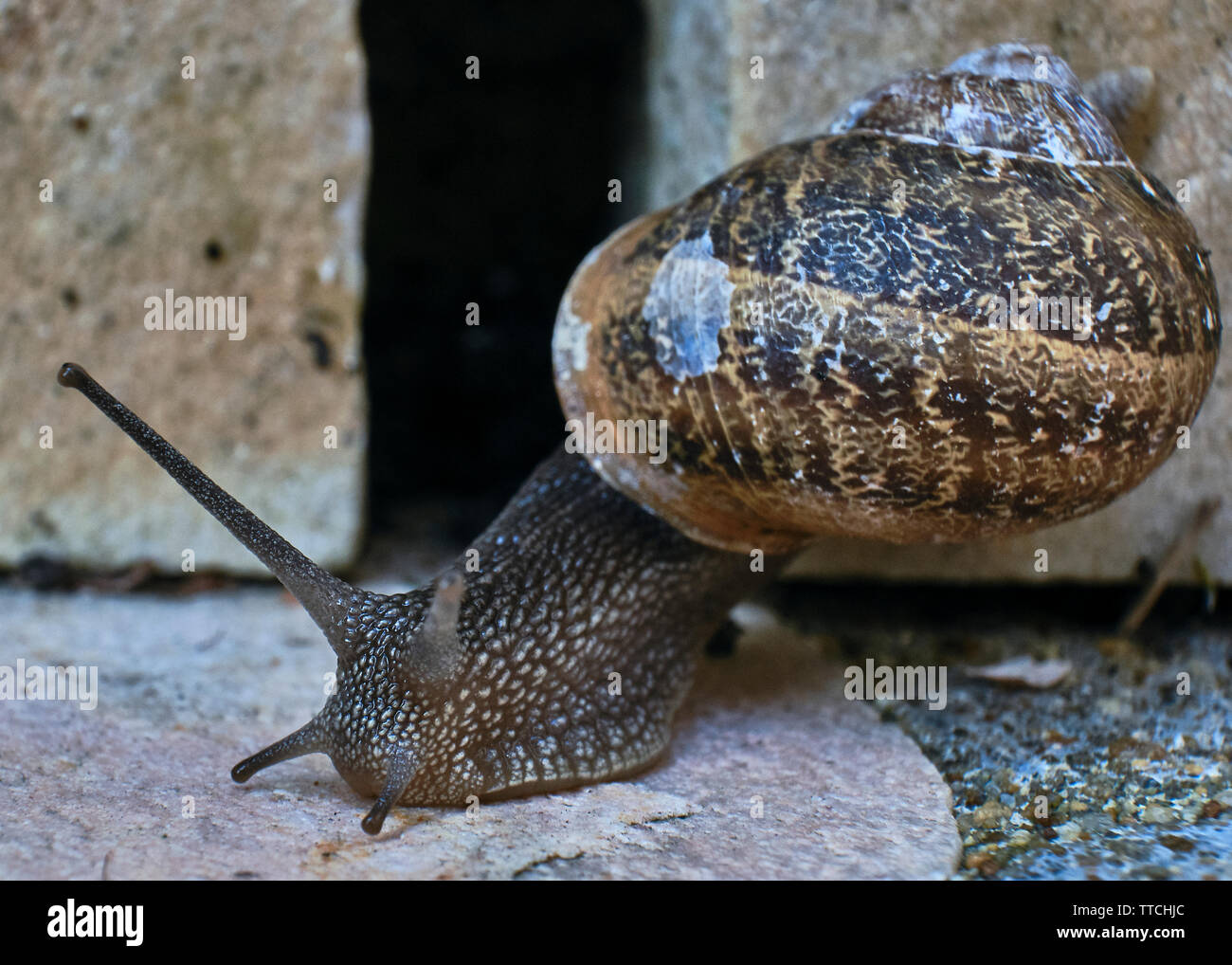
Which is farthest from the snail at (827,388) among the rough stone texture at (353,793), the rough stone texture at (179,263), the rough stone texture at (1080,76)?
the rough stone texture at (179,263)

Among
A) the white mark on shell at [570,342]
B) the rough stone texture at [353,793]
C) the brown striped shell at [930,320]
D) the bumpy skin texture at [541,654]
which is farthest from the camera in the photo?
the white mark on shell at [570,342]

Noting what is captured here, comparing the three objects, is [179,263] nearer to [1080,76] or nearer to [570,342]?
[570,342]

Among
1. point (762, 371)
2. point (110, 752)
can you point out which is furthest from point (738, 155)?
point (110, 752)

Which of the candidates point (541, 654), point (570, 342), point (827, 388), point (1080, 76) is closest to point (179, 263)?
point (570, 342)

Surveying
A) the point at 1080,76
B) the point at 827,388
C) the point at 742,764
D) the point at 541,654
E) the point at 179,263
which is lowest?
the point at 742,764

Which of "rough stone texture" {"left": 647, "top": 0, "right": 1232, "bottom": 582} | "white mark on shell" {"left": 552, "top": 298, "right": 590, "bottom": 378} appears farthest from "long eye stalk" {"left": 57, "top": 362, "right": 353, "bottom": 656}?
"rough stone texture" {"left": 647, "top": 0, "right": 1232, "bottom": 582}

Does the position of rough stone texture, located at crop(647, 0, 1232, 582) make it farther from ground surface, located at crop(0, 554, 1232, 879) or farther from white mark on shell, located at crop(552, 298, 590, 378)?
white mark on shell, located at crop(552, 298, 590, 378)

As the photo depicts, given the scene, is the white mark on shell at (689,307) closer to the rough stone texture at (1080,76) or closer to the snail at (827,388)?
the snail at (827,388)
